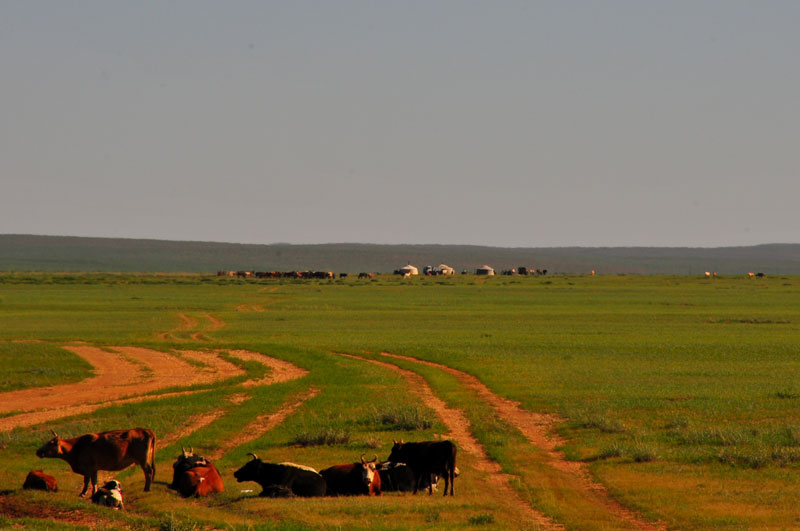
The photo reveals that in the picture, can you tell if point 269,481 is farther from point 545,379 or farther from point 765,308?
point 765,308

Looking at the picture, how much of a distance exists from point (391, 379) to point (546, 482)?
16.4 m

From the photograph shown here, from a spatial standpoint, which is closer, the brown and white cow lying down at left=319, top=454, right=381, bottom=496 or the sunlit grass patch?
the brown and white cow lying down at left=319, top=454, right=381, bottom=496

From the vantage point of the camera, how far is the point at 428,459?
709 inches

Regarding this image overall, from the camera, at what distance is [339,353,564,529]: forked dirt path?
646 inches

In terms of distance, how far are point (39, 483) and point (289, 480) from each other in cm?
430

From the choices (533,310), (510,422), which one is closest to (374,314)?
(533,310)

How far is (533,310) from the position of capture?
80938mm

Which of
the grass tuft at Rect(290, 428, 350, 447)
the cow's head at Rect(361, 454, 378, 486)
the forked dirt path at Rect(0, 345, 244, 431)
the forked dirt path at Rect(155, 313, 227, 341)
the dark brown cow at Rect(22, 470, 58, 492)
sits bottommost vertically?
the forked dirt path at Rect(155, 313, 227, 341)

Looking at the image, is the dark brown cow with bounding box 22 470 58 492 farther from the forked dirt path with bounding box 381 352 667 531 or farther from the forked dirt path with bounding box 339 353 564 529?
the forked dirt path with bounding box 381 352 667 531

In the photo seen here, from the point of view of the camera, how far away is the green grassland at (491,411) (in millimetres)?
16422

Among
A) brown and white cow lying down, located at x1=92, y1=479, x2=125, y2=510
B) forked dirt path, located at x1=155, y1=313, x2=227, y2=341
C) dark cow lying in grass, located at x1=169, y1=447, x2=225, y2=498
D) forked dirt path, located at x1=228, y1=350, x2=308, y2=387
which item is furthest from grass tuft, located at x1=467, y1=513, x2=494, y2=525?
forked dirt path, located at x1=155, y1=313, x2=227, y2=341

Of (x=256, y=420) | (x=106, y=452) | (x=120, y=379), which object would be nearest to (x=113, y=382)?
(x=120, y=379)

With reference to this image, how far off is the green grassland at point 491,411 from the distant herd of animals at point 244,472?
36cm

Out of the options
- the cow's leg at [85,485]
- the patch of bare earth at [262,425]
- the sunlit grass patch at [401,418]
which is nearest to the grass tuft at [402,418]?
the sunlit grass patch at [401,418]
